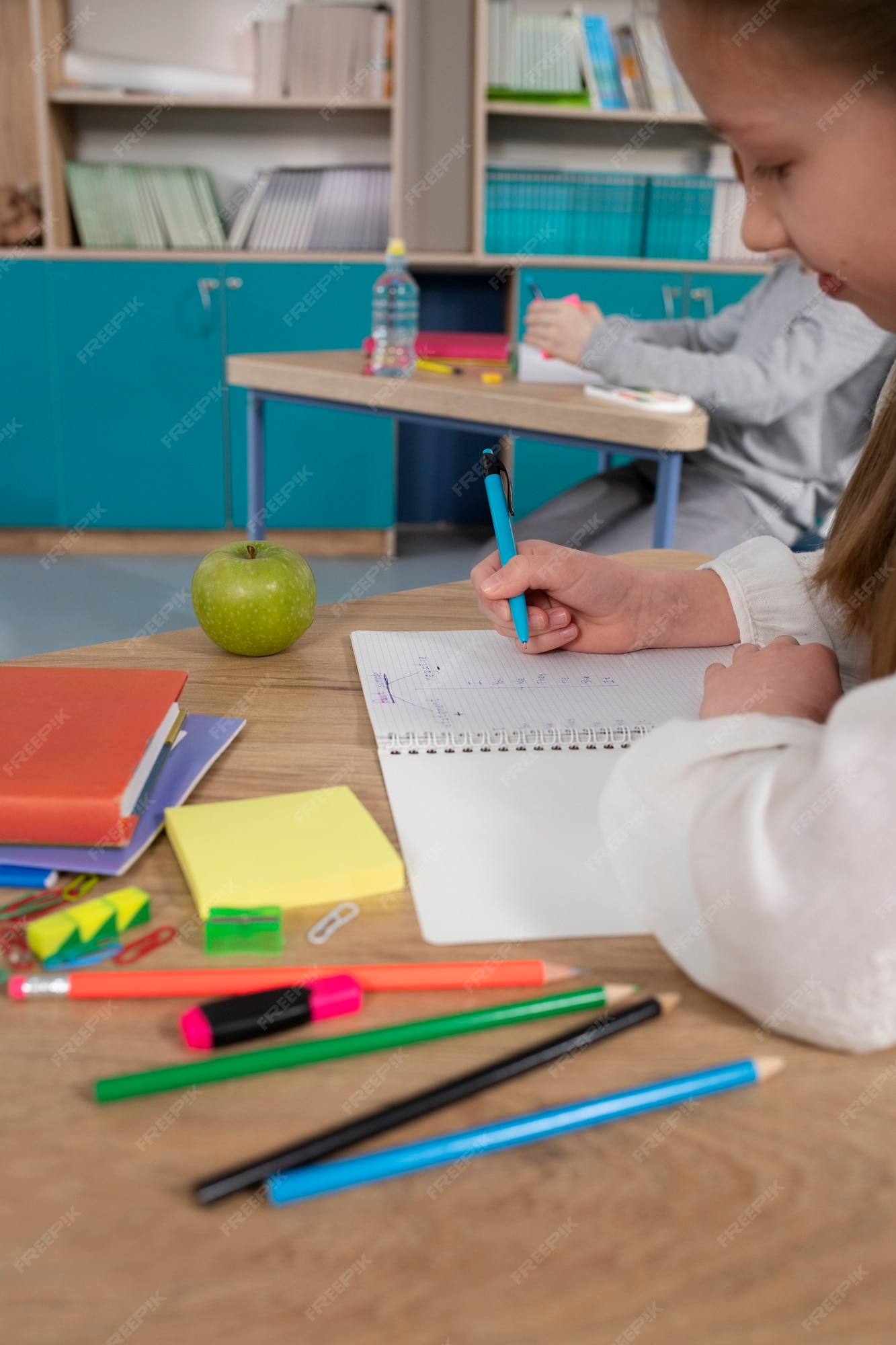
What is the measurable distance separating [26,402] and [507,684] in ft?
10.6

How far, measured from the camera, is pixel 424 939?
50 centimetres

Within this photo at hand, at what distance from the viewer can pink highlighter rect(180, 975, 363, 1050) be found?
0.43m

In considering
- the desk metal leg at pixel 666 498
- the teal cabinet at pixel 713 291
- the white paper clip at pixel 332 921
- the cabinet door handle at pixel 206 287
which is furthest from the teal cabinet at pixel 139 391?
the white paper clip at pixel 332 921

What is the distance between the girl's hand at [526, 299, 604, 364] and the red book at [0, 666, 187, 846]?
1689mm

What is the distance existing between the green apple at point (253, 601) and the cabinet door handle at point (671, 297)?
3012mm

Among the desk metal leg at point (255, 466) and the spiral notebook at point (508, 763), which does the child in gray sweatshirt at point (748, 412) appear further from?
the spiral notebook at point (508, 763)

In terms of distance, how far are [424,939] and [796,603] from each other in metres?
0.50

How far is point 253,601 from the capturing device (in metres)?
0.82

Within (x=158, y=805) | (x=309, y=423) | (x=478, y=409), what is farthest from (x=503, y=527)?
(x=309, y=423)

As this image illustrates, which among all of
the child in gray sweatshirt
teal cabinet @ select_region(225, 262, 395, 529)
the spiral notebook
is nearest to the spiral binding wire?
the spiral notebook

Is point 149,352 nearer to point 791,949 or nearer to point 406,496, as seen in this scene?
point 406,496

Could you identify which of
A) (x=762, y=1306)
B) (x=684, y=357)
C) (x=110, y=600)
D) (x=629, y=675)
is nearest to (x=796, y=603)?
(x=629, y=675)

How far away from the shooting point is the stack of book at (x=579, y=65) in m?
3.43

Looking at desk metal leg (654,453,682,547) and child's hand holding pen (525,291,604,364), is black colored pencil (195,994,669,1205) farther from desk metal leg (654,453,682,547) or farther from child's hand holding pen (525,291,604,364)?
child's hand holding pen (525,291,604,364)
